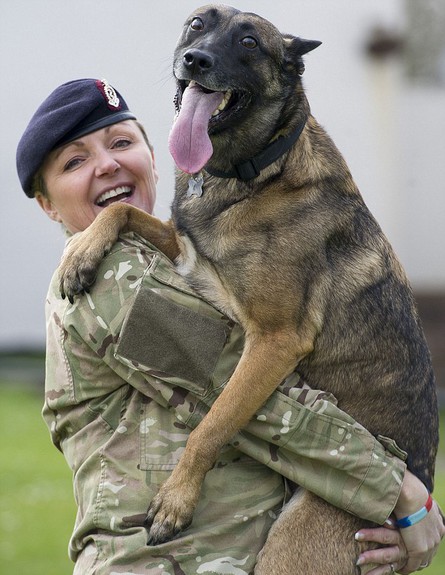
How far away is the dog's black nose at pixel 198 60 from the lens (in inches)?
121

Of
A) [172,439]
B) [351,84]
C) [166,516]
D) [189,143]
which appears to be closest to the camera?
[166,516]

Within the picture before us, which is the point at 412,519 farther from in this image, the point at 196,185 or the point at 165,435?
the point at 196,185

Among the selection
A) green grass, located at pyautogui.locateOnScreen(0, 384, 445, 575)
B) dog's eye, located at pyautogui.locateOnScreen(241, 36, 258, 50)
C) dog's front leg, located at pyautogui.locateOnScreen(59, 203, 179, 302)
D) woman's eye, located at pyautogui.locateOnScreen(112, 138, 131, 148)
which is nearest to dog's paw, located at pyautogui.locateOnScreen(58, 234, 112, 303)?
dog's front leg, located at pyautogui.locateOnScreen(59, 203, 179, 302)

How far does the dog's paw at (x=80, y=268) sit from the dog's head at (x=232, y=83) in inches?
14.7

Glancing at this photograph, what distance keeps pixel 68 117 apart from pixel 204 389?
1.01 meters

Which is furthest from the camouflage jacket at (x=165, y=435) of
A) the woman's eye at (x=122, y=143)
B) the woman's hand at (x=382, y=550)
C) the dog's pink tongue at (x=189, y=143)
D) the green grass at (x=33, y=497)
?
the green grass at (x=33, y=497)

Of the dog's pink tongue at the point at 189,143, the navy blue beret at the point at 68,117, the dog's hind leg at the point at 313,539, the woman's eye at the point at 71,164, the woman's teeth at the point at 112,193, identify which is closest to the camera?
the dog's hind leg at the point at 313,539

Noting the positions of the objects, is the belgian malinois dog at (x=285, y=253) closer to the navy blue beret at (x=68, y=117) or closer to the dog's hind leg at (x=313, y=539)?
the dog's hind leg at (x=313, y=539)

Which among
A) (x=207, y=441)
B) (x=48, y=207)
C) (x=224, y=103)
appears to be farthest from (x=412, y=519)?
(x=48, y=207)

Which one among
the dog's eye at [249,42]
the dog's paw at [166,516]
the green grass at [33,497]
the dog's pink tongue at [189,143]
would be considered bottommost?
the green grass at [33,497]

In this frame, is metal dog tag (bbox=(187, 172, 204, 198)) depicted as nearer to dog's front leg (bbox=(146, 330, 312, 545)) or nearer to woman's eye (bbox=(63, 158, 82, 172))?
woman's eye (bbox=(63, 158, 82, 172))

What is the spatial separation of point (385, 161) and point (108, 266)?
29.5 feet

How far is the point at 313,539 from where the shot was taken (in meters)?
3.00

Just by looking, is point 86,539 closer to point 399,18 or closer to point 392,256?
point 392,256
